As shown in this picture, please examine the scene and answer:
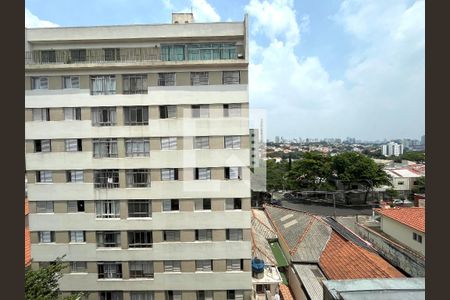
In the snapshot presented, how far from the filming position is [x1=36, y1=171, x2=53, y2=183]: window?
43.0 feet

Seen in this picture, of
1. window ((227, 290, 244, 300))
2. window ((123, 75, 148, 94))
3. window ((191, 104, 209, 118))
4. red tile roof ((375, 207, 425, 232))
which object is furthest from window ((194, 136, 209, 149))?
red tile roof ((375, 207, 425, 232))

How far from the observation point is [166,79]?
501 inches

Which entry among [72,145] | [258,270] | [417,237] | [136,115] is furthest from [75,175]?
[417,237]

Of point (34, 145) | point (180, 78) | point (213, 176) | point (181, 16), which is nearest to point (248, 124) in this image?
point (213, 176)

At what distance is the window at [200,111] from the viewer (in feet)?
41.6

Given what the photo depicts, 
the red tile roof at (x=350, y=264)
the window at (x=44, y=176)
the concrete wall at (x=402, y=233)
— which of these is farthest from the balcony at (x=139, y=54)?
the concrete wall at (x=402, y=233)

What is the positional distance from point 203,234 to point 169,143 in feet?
15.2

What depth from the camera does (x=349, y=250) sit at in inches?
648

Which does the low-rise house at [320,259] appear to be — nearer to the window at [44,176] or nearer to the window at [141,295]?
the window at [141,295]

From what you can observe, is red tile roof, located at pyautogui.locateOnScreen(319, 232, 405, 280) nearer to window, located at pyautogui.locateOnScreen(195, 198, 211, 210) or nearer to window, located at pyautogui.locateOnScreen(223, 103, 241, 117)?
window, located at pyautogui.locateOnScreen(195, 198, 211, 210)

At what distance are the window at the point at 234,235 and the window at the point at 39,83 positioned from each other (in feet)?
36.6

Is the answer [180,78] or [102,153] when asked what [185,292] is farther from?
[180,78]

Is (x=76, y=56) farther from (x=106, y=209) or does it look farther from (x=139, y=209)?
(x=139, y=209)

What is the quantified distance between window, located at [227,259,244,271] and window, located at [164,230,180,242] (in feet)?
8.90
